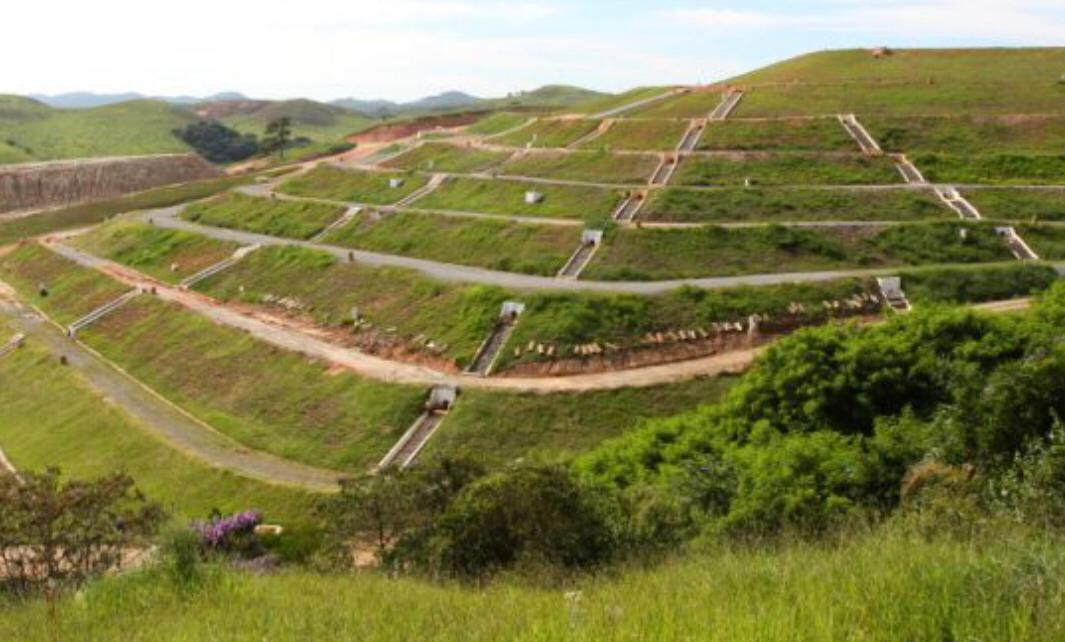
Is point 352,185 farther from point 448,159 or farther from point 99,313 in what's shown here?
point 99,313

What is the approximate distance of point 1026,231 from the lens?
4281 cm

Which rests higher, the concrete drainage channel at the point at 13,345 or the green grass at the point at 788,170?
the green grass at the point at 788,170

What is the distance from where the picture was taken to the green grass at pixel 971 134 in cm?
5244

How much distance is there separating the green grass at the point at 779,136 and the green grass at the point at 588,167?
4447mm

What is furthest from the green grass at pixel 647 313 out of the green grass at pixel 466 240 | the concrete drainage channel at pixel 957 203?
the concrete drainage channel at pixel 957 203

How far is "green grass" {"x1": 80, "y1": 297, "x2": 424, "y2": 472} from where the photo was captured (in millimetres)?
31516

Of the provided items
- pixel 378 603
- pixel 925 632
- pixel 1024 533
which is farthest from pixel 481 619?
pixel 1024 533

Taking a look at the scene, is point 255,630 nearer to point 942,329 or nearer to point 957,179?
point 942,329

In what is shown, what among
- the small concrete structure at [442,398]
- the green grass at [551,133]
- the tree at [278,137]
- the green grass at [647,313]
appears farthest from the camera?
the tree at [278,137]

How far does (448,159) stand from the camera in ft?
222

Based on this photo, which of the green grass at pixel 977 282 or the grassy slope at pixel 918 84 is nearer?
the green grass at pixel 977 282

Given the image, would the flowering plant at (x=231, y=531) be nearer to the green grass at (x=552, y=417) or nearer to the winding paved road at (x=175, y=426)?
the winding paved road at (x=175, y=426)

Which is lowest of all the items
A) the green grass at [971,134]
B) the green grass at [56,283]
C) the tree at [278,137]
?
the green grass at [56,283]

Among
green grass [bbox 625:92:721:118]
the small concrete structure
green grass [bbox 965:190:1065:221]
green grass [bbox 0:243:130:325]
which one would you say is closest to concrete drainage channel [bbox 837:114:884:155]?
green grass [bbox 965:190:1065:221]
